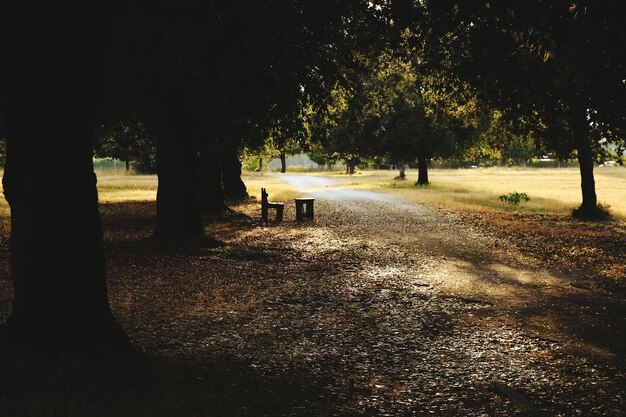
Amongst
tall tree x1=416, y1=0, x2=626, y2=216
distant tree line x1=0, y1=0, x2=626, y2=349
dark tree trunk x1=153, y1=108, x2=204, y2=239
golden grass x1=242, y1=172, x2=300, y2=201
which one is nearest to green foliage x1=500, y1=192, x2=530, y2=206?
distant tree line x1=0, y1=0, x2=626, y2=349

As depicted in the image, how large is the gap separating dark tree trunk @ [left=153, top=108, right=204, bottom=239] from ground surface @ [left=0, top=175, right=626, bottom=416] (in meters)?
0.78

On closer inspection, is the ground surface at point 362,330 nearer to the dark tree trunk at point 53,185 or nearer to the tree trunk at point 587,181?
the dark tree trunk at point 53,185

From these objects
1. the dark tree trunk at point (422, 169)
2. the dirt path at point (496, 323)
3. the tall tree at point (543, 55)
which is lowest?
the dirt path at point (496, 323)

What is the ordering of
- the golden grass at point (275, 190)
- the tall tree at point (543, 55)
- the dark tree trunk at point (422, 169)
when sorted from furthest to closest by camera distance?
the dark tree trunk at point (422, 169)
the golden grass at point (275, 190)
the tall tree at point (543, 55)

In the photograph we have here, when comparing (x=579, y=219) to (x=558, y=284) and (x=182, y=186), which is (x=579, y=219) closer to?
(x=558, y=284)

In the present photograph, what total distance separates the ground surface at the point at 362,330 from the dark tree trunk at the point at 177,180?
0.78m

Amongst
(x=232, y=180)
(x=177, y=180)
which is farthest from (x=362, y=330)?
(x=232, y=180)

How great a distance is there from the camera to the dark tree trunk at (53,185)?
17.9 feet

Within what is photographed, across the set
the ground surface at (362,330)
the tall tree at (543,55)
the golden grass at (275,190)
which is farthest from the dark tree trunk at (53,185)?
the golden grass at (275,190)

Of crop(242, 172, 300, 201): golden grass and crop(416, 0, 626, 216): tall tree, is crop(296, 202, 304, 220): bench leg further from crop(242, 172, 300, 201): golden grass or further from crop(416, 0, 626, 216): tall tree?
crop(242, 172, 300, 201): golden grass

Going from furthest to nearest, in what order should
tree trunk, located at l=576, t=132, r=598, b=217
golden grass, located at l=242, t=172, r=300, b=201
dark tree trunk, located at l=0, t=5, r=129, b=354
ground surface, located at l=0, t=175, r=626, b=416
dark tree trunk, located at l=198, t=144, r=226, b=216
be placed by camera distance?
golden grass, located at l=242, t=172, r=300, b=201
dark tree trunk, located at l=198, t=144, r=226, b=216
tree trunk, located at l=576, t=132, r=598, b=217
dark tree trunk, located at l=0, t=5, r=129, b=354
ground surface, located at l=0, t=175, r=626, b=416

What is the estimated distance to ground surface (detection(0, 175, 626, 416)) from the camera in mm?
5290

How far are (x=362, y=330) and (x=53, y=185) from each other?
4.41 metres

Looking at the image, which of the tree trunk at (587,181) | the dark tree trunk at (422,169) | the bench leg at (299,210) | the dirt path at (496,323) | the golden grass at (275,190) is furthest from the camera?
the dark tree trunk at (422,169)
